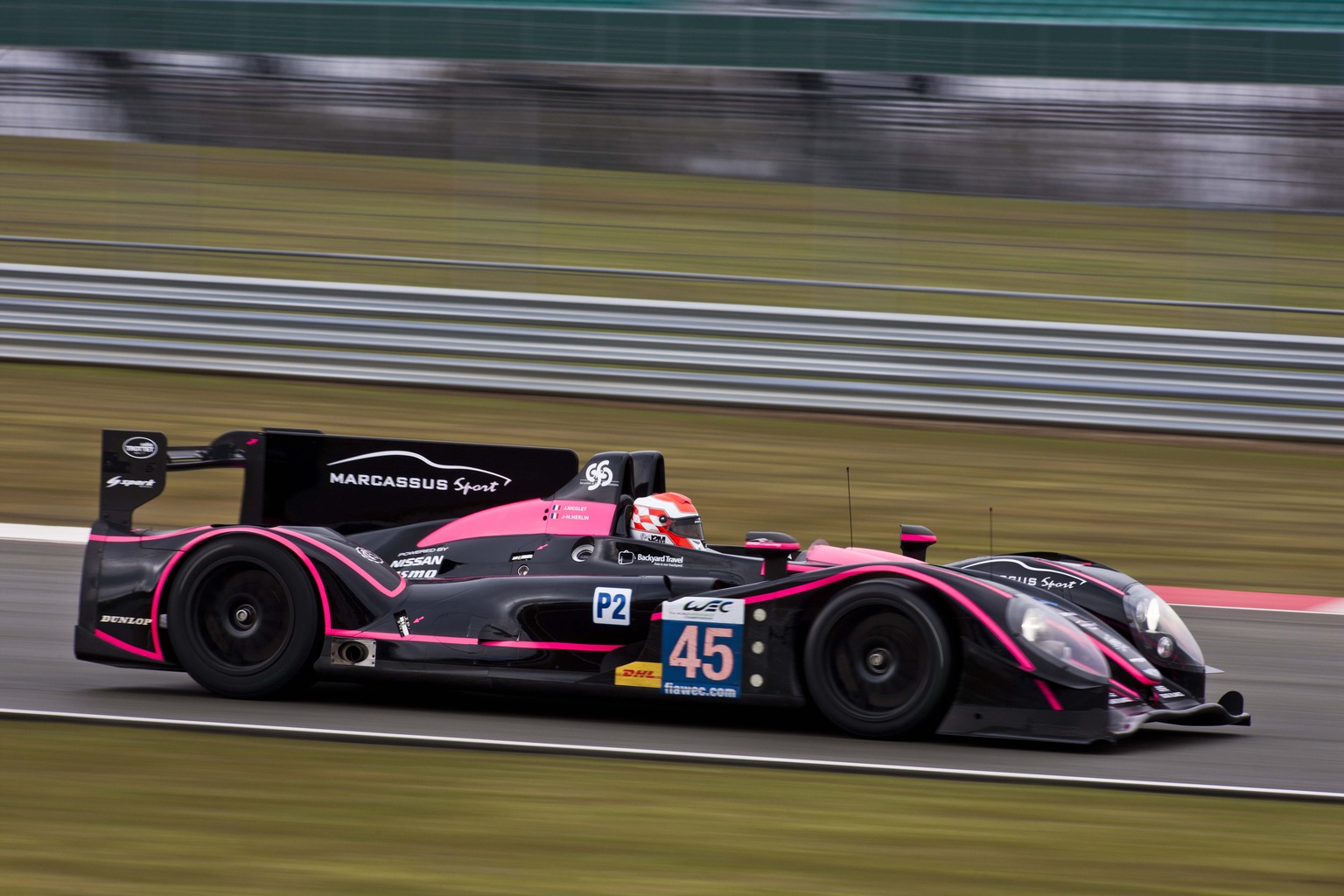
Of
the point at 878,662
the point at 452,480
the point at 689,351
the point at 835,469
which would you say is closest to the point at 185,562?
the point at 452,480

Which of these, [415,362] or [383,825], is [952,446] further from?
[383,825]

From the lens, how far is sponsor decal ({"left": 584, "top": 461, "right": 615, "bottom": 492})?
6.70 m

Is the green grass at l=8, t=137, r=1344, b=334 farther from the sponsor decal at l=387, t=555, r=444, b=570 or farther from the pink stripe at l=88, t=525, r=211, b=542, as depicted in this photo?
the pink stripe at l=88, t=525, r=211, b=542

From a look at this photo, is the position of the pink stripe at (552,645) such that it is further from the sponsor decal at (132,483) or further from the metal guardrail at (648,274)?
the metal guardrail at (648,274)

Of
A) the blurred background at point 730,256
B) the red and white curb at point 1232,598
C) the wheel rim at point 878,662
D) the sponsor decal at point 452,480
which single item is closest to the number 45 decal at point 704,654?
the wheel rim at point 878,662

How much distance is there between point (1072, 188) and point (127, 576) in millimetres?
13850

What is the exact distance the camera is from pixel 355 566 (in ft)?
20.4

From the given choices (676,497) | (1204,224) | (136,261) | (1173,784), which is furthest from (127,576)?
(1204,224)

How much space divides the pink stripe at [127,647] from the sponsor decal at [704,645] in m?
1.93

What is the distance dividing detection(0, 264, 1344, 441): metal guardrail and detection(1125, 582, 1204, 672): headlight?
22.6 ft

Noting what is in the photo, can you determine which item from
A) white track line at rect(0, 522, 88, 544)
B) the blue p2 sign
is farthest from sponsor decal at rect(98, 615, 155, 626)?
white track line at rect(0, 522, 88, 544)

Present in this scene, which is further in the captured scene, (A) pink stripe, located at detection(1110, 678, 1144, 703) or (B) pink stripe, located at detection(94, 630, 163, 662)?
(B) pink stripe, located at detection(94, 630, 163, 662)

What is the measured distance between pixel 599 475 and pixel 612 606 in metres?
0.88

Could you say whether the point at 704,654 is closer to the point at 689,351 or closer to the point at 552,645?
the point at 552,645
